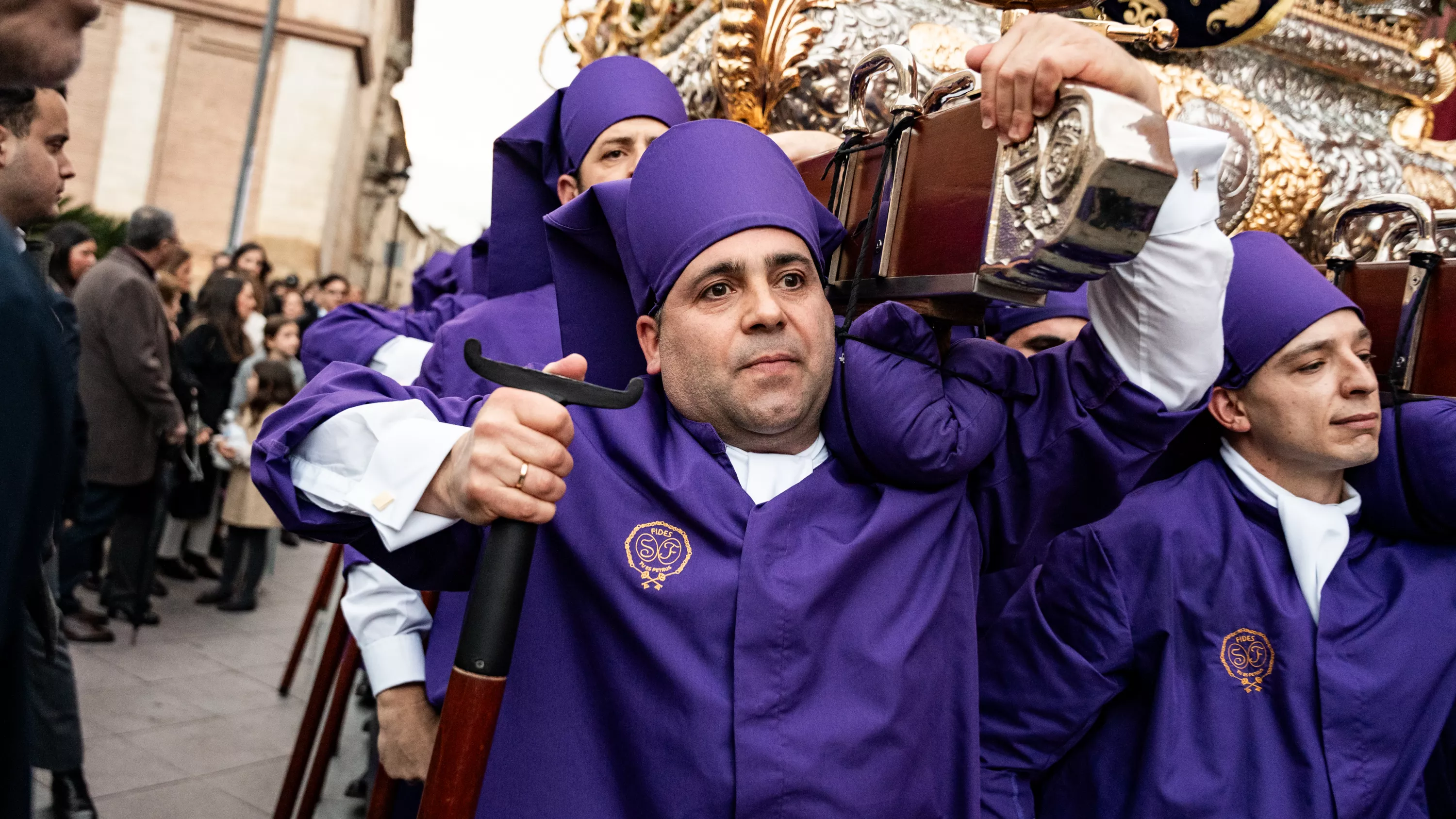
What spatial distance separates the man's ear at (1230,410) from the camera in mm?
2396

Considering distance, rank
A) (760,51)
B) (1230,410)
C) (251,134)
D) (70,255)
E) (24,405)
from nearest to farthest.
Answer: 1. (24,405)
2. (1230,410)
3. (760,51)
4. (70,255)
5. (251,134)


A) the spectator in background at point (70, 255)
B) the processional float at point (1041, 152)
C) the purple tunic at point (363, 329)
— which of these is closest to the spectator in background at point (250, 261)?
the spectator in background at point (70, 255)

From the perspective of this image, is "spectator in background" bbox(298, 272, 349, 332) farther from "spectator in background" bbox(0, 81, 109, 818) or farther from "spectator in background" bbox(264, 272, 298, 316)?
"spectator in background" bbox(0, 81, 109, 818)

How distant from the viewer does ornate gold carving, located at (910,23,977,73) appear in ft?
8.46

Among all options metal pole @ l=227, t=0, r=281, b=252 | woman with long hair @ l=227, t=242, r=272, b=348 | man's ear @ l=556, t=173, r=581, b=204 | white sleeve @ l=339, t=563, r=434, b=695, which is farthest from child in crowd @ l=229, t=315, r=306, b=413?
metal pole @ l=227, t=0, r=281, b=252

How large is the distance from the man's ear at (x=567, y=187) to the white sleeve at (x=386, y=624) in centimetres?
110

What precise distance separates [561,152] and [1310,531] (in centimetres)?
214

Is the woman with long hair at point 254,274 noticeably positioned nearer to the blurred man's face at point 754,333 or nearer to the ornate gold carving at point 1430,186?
the blurred man's face at point 754,333

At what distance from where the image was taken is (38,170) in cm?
288

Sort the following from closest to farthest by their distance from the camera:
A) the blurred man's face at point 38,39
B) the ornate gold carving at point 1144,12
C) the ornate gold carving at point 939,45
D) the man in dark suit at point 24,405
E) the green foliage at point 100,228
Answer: the man in dark suit at point 24,405
the blurred man's face at point 38,39
the ornate gold carving at point 939,45
the ornate gold carving at point 1144,12
the green foliage at point 100,228

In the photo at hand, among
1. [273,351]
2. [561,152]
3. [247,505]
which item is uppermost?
[561,152]

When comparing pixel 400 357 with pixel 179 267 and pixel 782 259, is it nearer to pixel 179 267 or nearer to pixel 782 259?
pixel 782 259

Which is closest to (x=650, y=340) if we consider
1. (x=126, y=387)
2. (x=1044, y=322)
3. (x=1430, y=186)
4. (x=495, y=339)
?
(x=495, y=339)

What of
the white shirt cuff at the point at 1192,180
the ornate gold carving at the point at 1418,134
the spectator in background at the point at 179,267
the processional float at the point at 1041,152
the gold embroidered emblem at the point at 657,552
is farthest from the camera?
the spectator in background at the point at 179,267
